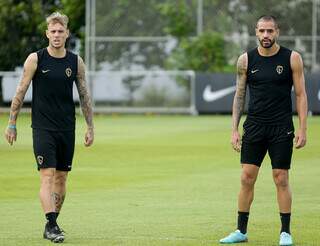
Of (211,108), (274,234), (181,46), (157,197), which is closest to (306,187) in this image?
(157,197)

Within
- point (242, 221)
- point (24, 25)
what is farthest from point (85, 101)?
point (24, 25)

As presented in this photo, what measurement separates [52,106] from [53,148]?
0.42m

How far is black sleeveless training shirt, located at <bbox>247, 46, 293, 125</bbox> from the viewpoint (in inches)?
425

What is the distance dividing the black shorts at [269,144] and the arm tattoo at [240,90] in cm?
17

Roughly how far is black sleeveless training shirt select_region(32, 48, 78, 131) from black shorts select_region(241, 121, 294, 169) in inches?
73.7

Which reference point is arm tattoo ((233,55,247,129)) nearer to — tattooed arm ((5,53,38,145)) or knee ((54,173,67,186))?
knee ((54,173,67,186))

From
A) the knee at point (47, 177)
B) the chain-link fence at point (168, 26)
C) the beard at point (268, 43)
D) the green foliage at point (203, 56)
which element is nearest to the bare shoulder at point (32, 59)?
the knee at point (47, 177)

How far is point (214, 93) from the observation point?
134 ft

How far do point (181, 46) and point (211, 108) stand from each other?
4.27m

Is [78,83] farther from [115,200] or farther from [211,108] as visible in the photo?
[211,108]

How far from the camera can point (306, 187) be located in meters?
16.5

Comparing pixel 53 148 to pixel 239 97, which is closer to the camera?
pixel 239 97

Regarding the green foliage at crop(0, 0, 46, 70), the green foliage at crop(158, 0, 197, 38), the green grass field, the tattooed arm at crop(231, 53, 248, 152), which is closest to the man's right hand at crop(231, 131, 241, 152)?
the tattooed arm at crop(231, 53, 248, 152)

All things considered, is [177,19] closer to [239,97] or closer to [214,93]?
[214,93]
